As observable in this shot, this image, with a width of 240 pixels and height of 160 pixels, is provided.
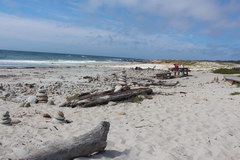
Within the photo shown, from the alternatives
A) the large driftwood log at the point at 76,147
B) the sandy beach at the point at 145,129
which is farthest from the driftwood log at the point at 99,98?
the large driftwood log at the point at 76,147

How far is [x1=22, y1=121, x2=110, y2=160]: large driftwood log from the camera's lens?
12.5ft

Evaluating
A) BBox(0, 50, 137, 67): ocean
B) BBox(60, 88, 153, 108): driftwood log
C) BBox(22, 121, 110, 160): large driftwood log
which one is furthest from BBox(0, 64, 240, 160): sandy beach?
BBox(0, 50, 137, 67): ocean

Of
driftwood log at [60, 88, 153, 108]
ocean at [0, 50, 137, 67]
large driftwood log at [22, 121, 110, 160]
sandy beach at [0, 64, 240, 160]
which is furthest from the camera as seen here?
ocean at [0, 50, 137, 67]

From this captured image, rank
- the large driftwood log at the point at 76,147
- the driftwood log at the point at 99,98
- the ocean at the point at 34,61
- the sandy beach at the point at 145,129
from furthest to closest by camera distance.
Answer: the ocean at the point at 34,61 < the driftwood log at the point at 99,98 < the sandy beach at the point at 145,129 < the large driftwood log at the point at 76,147

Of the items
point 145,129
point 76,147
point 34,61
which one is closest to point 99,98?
point 145,129

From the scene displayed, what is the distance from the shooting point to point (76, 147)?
424cm

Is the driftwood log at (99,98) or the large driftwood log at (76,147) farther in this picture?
the driftwood log at (99,98)

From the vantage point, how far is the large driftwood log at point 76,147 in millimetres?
3824

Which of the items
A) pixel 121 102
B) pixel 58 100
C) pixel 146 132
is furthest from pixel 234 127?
pixel 58 100

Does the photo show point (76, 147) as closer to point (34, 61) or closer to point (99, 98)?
point (99, 98)

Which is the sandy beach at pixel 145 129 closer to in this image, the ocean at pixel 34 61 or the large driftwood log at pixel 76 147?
the large driftwood log at pixel 76 147

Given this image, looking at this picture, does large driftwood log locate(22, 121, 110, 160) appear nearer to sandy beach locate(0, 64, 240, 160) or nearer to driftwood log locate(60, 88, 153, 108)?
sandy beach locate(0, 64, 240, 160)

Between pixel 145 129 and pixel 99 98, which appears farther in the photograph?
pixel 99 98

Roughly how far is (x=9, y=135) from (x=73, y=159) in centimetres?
205
